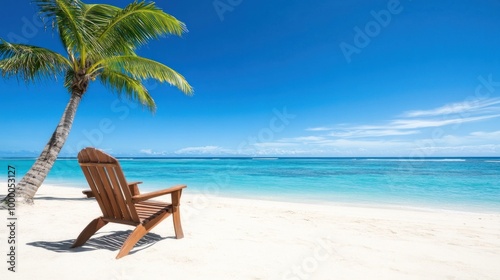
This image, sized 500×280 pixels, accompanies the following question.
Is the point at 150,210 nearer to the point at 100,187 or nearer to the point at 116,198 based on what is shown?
the point at 116,198

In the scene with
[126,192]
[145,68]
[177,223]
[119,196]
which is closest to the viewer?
[126,192]

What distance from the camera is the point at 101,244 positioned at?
3146 millimetres

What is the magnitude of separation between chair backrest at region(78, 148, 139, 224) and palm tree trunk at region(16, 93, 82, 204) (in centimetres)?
402

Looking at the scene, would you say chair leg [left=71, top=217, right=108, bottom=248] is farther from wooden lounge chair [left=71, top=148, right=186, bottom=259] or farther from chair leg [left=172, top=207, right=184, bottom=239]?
chair leg [left=172, top=207, right=184, bottom=239]

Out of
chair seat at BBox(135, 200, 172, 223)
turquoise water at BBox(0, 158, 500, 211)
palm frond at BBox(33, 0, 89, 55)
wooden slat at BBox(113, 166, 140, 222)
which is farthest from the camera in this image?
turquoise water at BBox(0, 158, 500, 211)

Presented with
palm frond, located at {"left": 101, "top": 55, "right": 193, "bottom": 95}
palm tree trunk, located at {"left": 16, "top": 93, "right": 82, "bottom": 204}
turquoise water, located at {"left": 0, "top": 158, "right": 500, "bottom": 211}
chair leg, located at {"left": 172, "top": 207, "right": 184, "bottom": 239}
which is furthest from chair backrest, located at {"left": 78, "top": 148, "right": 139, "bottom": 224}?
turquoise water, located at {"left": 0, "top": 158, "right": 500, "bottom": 211}

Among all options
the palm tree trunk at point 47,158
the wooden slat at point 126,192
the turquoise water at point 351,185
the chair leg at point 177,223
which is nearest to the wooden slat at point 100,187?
the wooden slat at point 126,192

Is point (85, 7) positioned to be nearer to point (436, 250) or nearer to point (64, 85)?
point (64, 85)

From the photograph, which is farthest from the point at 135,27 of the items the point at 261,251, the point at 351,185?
the point at 351,185

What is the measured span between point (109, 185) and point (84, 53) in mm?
4886

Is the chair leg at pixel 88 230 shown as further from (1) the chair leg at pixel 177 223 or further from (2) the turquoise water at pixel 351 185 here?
(2) the turquoise water at pixel 351 185

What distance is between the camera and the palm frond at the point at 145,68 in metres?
6.70

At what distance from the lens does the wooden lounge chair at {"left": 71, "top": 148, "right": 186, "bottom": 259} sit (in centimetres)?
264

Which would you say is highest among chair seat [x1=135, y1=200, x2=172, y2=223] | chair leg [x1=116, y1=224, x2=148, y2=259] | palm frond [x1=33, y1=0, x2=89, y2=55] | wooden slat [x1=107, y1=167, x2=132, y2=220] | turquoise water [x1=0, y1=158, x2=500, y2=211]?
palm frond [x1=33, y1=0, x2=89, y2=55]
